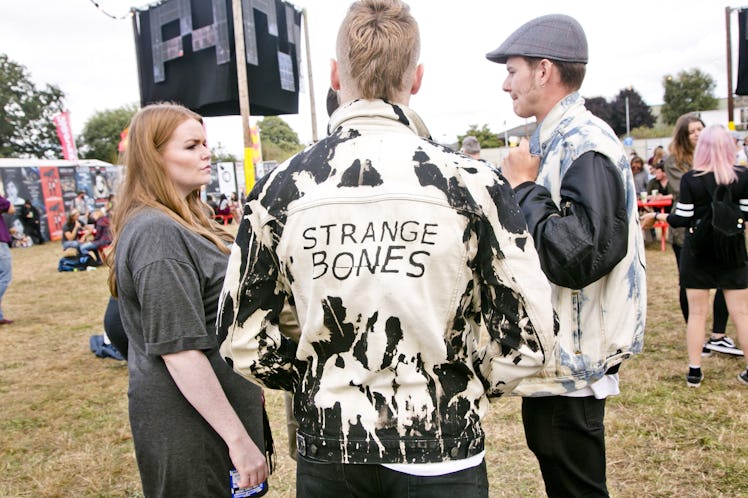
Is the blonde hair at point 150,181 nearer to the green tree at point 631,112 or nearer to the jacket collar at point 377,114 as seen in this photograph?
the jacket collar at point 377,114

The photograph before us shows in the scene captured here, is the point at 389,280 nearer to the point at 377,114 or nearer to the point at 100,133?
the point at 377,114

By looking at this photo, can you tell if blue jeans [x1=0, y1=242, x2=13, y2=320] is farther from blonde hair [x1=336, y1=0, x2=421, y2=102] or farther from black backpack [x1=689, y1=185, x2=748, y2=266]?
black backpack [x1=689, y1=185, x2=748, y2=266]

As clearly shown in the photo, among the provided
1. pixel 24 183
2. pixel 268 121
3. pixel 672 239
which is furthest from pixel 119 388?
pixel 268 121

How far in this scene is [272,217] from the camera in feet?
3.80

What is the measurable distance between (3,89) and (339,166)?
2041 inches

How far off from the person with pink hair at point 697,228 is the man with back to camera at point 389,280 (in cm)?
286

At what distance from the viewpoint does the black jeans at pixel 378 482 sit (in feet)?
3.62

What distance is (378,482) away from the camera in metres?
1.13

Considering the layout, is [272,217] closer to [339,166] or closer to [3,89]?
[339,166]

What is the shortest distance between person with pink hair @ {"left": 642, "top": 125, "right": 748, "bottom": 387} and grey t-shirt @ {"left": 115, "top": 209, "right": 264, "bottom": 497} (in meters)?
2.98

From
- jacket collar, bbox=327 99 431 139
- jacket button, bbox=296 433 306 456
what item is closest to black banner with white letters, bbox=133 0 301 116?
jacket collar, bbox=327 99 431 139

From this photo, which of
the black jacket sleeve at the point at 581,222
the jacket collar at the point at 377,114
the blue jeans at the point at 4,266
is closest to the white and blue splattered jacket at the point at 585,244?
the black jacket sleeve at the point at 581,222

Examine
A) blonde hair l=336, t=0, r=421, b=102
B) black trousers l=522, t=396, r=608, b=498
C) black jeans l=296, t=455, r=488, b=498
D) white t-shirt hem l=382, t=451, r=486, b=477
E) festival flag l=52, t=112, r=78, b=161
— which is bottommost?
black trousers l=522, t=396, r=608, b=498

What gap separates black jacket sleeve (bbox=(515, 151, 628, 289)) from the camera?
1.51 m
